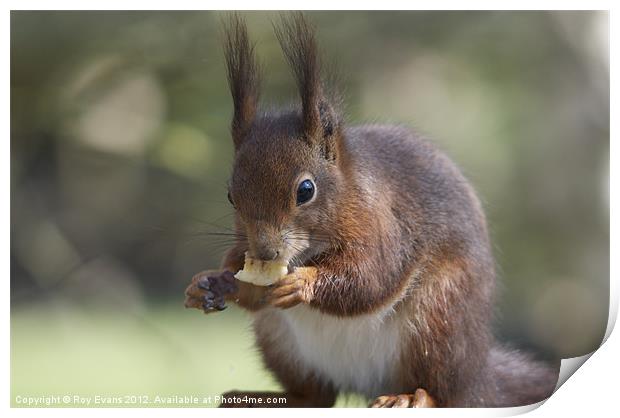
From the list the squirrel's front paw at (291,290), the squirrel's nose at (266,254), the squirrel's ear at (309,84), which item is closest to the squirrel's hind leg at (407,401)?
the squirrel's front paw at (291,290)

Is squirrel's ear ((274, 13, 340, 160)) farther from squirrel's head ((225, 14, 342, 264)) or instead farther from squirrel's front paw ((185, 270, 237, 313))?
squirrel's front paw ((185, 270, 237, 313))

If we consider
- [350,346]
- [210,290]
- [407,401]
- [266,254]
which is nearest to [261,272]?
[266,254]

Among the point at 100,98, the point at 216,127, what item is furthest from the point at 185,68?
the point at 216,127

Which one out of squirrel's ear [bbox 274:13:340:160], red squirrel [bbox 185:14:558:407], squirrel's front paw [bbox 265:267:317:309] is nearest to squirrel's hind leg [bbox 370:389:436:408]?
red squirrel [bbox 185:14:558:407]

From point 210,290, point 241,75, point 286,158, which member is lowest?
point 210,290

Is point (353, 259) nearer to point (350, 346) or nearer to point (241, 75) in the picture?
point (350, 346)

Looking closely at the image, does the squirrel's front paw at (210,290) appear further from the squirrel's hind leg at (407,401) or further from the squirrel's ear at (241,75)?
Answer: the squirrel's hind leg at (407,401)
